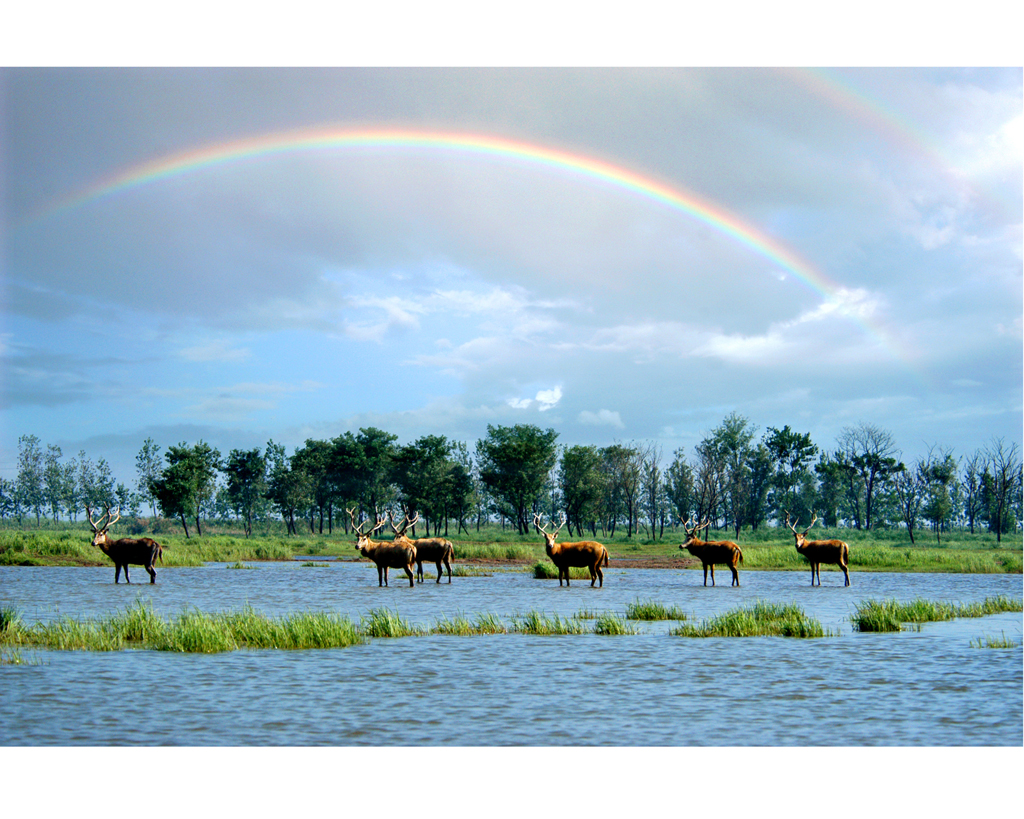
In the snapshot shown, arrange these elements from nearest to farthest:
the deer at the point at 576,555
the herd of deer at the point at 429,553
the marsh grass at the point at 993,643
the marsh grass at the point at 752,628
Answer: the marsh grass at the point at 993,643
the marsh grass at the point at 752,628
the herd of deer at the point at 429,553
the deer at the point at 576,555

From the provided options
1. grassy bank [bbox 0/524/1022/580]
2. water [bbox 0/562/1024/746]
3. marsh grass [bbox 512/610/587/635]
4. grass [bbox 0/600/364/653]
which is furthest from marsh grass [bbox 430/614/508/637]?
grassy bank [bbox 0/524/1022/580]

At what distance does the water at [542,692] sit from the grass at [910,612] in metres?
0.55

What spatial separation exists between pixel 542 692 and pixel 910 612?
1314cm

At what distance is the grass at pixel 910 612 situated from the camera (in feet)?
69.5

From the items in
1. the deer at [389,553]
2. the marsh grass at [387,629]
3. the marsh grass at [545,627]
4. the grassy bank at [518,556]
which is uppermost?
the deer at [389,553]

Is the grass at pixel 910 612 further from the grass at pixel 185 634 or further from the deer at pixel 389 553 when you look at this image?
the deer at pixel 389 553

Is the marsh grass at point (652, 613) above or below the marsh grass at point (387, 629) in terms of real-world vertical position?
below

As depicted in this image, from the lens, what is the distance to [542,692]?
14164 millimetres

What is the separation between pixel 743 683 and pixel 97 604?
1874cm

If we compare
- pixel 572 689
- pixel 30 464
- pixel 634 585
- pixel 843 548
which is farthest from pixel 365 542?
pixel 30 464

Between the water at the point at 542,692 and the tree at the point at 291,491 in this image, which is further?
the tree at the point at 291,491

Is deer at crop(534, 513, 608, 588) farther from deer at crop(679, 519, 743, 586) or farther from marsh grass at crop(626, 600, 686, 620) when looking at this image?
marsh grass at crop(626, 600, 686, 620)

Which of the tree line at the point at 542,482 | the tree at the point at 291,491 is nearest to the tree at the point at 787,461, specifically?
the tree line at the point at 542,482

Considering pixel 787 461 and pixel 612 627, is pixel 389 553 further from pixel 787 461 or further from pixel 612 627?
pixel 787 461
